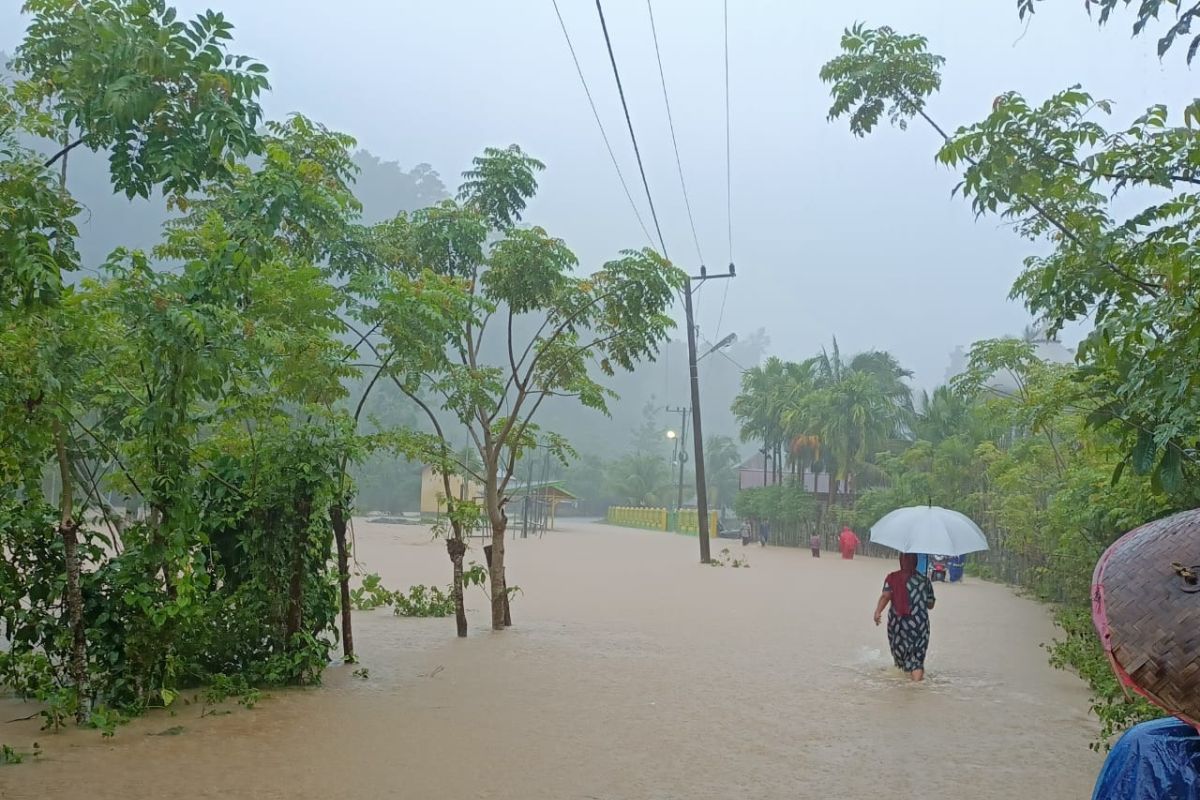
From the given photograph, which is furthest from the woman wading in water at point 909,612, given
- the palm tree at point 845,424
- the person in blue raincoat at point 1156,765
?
the palm tree at point 845,424

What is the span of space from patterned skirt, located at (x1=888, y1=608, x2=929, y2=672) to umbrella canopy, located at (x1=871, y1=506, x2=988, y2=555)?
0.66m

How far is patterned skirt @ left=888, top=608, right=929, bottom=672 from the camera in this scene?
9.77 metres

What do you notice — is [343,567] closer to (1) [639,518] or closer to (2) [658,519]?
(2) [658,519]

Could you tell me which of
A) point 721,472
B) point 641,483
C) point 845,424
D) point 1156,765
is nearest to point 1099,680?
point 1156,765

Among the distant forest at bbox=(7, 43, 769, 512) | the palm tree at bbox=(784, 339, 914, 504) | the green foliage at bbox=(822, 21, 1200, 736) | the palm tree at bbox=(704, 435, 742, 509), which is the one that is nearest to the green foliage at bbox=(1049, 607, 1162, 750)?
the green foliage at bbox=(822, 21, 1200, 736)

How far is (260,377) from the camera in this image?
7496 millimetres

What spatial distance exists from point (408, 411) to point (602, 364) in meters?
65.3

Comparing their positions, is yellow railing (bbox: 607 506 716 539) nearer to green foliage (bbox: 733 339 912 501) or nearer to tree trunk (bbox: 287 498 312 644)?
green foliage (bbox: 733 339 912 501)

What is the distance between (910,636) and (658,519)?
51.5m

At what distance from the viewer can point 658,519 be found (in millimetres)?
61094

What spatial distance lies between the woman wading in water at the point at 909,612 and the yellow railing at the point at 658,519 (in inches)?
1501

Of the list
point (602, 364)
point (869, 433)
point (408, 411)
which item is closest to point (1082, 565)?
point (602, 364)

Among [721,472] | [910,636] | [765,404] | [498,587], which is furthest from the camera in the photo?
[721,472]

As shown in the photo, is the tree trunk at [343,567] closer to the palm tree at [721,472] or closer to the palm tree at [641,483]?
the palm tree at [641,483]
